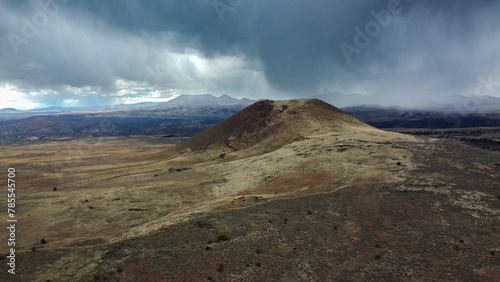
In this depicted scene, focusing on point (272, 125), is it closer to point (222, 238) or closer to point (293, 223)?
point (293, 223)

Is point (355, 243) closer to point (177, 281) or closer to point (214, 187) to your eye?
point (177, 281)

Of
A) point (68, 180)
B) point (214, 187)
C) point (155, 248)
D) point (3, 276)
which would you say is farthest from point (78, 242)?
point (68, 180)

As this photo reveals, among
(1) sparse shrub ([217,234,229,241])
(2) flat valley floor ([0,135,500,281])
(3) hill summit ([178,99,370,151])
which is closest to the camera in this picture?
(2) flat valley floor ([0,135,500,281])

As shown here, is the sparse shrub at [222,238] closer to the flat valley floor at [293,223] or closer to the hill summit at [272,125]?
the flat valley floor at [293,223]

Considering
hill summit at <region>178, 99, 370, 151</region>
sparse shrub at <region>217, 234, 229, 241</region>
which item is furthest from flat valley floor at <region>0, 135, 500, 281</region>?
hill summit at <region>178, 99, 370, 151</region>

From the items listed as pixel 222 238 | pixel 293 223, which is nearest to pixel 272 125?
pixel 293 223

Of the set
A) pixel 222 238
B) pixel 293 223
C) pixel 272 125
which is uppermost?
pixel 272 125

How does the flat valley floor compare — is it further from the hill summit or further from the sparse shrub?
the hill summit

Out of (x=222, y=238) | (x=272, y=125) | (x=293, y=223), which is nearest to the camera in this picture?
(x=222, y=238)
